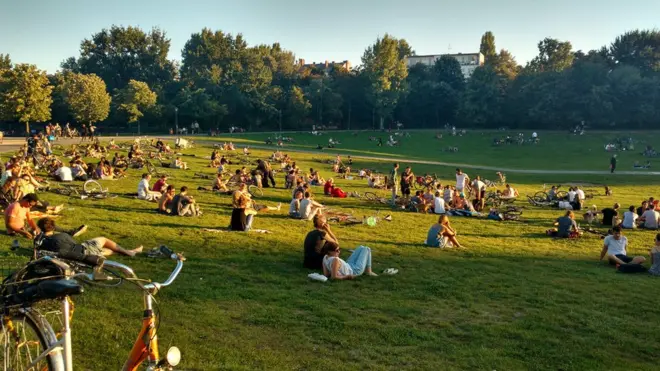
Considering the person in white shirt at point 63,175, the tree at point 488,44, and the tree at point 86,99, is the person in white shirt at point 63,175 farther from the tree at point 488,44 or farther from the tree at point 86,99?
the tree at point 488,44

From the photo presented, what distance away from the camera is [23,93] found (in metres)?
51.0

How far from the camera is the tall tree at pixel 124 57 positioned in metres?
92.7

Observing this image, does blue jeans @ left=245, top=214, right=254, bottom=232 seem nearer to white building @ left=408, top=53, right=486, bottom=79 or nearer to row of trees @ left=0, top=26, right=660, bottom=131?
row of trees @ left=0, top=26, right=660, bottom=131

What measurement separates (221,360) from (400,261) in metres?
7.06

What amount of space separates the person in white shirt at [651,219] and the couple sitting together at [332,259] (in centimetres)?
1406

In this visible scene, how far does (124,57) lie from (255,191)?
3200 inches

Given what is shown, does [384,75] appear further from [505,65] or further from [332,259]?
[332,259]

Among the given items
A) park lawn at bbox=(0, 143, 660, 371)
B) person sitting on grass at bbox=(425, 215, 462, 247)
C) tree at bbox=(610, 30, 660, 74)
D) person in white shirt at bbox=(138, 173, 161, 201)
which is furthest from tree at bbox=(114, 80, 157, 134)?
tree at bbox=(610, 30, 660, 74)

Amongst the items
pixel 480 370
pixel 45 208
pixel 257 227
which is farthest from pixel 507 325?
pixel 45 208

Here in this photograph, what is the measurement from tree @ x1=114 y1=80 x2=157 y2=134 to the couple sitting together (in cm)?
6099

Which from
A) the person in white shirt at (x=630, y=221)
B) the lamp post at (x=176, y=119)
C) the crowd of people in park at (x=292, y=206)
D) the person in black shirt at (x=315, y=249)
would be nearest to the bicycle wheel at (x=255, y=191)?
the crowd of people in park at (x=292, y=206)

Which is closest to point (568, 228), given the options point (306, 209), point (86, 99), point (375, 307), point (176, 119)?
point (306, 209)

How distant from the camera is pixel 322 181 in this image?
1121 inches

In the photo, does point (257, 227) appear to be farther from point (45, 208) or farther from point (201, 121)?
point (201, 121)
